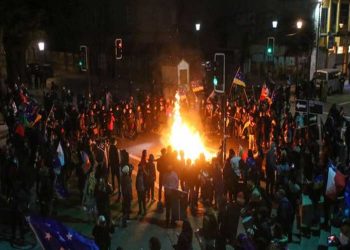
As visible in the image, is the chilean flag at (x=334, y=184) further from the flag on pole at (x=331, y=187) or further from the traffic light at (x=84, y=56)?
the traffic light at (x=84, y=56)

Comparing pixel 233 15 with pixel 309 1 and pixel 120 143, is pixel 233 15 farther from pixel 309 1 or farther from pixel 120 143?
pixel 120 143

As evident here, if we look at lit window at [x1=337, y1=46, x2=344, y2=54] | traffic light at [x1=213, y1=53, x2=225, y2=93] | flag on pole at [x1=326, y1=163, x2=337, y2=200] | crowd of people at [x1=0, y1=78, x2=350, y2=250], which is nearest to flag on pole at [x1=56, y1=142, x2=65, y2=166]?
crowd of people at [x1=0, y1=78, x2=350, y2=250]

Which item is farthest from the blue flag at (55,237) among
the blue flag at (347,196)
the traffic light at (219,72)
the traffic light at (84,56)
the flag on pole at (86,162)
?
the traffic light at (84,56)

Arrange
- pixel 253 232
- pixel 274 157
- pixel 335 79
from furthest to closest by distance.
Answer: pixel 335 79, pixel 274 157, pixel 253 232

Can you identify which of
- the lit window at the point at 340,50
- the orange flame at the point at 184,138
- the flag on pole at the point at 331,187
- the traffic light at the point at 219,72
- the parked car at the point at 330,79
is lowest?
the orange flame at the point at 184,138

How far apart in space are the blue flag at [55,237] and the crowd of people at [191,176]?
1.57 meters

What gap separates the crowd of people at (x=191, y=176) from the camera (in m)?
10.5

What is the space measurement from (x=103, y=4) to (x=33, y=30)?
674 inches

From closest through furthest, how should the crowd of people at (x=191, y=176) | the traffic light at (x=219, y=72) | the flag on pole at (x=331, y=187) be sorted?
the crowd of people at (x=191, y=176) → the flag on pole at (x=331, y=187) → the traffic light at (x=219, y=72)

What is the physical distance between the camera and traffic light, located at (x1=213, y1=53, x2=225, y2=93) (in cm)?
1459

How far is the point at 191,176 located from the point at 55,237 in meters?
5.90

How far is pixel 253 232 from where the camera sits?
368 inches

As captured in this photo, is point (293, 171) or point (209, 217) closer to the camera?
point (209, 217)

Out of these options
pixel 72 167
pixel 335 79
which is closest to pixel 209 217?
pixel 72 167
